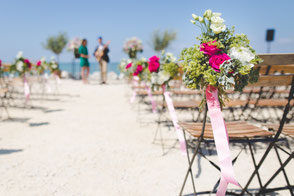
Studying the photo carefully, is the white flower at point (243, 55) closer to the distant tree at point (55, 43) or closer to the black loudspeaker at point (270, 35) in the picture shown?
the black loudspeaker at point (270, 35)

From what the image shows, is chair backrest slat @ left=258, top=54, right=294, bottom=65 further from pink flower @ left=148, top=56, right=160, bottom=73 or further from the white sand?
pink flower @ left=148, top=56, right=160, bottom=73

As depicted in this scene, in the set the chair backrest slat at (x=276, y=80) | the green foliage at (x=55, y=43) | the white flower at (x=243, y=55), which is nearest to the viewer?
the white flower at (x=243, y=55)

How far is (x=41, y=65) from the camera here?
A: 7910mm

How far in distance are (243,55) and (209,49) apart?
0.22 metres

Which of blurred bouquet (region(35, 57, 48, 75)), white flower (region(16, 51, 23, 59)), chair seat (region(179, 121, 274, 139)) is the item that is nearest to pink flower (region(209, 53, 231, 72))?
chair seat (region(179, 121, 274, 139))

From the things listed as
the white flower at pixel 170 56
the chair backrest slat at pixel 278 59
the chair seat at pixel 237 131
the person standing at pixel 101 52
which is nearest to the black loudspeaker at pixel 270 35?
the person standing at pixel 101 52

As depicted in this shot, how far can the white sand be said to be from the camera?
2.42 metres

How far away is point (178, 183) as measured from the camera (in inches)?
98.7

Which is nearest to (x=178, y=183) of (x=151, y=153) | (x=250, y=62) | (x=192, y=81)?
(x=151, y=153)

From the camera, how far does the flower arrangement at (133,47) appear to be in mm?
11000

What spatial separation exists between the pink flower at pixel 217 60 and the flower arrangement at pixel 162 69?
1890 mm

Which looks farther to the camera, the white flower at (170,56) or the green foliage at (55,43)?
the green foliage at (55,43)

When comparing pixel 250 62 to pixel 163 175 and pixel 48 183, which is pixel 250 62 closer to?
pixel 163 175

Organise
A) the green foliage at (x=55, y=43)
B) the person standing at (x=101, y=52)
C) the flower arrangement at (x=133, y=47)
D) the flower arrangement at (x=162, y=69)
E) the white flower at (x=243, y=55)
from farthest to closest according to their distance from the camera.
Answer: the green foliage at (x=55, y=43) < the person standing at (x=101, y=52) < the flower arrangement at (x=133, y=47) < the flower arrangement at (x=162, y=69) < the white flower at (x=243, y=55)
